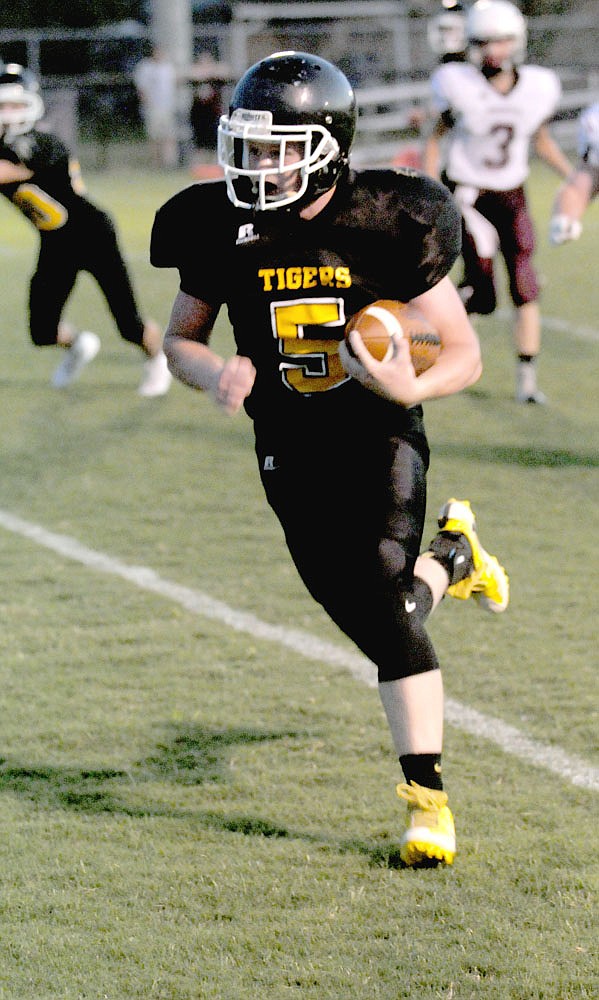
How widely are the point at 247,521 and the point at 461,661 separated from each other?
177 cm

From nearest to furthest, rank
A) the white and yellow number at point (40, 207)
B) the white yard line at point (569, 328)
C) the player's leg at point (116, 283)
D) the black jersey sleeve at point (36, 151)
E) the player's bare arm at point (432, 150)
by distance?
the black jersey sleeve at point (36, 151) < the white and yellow number at point (40, 207) < the player's leg at point (116, 283) < the player's bare arm at point (432, 150) < the white yard line at point (569, 328)

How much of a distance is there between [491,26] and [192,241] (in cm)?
464

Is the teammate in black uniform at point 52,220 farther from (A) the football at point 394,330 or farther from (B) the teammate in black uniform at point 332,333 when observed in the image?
(A) the football at point 394,330

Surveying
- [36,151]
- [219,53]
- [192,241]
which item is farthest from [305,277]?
[219,53]

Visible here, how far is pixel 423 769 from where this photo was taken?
10.3 ft

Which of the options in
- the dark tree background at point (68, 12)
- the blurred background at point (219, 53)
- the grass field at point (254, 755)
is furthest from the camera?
the dark tree background at point (68, 12)

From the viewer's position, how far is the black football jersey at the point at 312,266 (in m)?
3.16

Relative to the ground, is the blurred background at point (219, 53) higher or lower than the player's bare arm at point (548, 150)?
lower

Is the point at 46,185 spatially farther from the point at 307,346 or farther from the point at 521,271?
the point at 307,346

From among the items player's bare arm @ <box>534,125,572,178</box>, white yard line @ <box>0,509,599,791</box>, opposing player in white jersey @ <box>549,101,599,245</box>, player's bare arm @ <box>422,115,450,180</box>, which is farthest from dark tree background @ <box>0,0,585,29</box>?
white yard line @ <box>0,509,599,791</box>

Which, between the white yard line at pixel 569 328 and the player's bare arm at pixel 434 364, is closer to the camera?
the player's bare arm at pixel 434 364

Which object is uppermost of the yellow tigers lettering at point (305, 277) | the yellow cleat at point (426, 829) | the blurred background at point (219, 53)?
the yellow tigers lettering at point (305, 277)

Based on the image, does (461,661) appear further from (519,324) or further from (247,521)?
(519,324)

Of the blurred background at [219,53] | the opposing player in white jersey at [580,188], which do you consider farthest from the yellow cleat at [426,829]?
the blurred background at [219,53]
